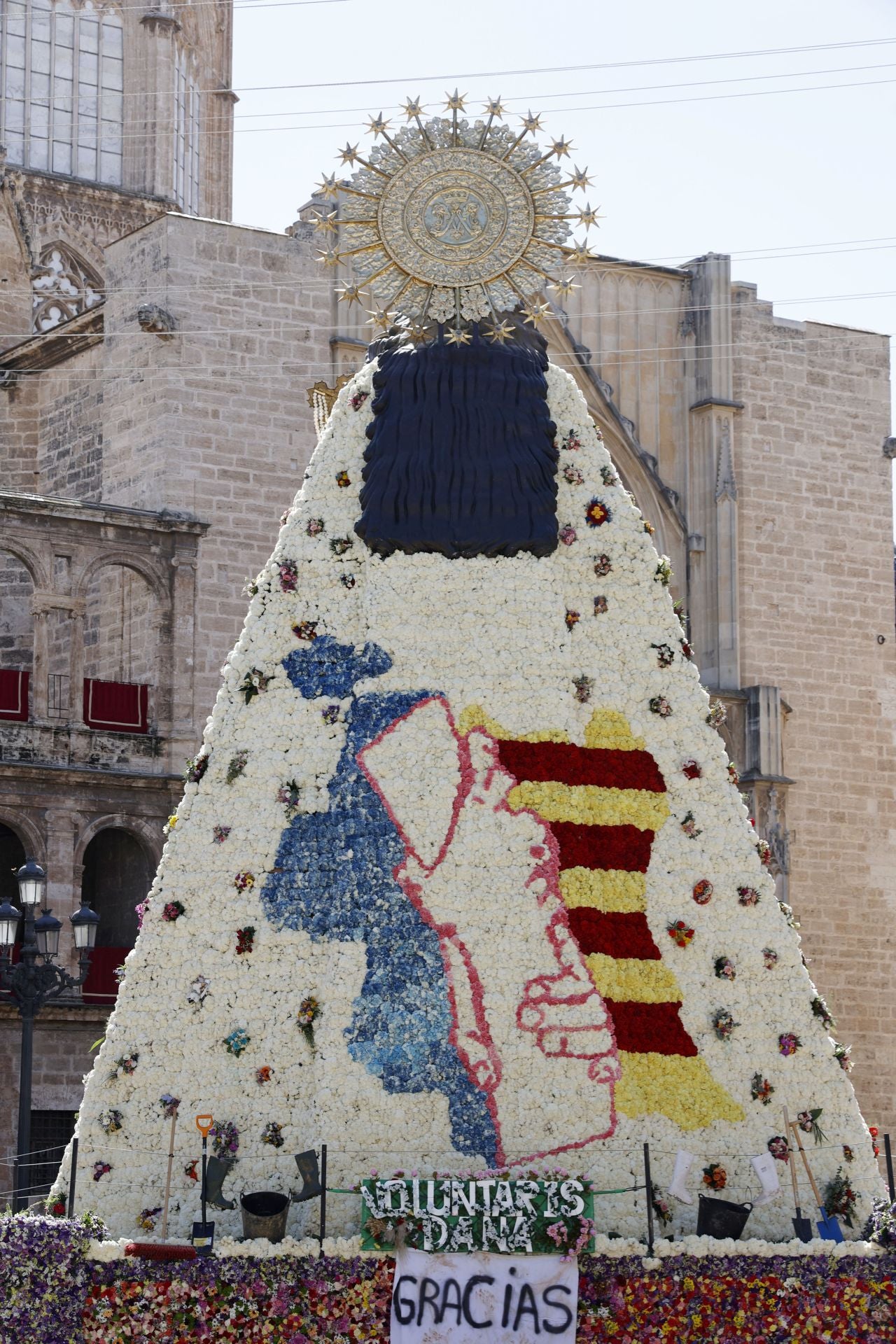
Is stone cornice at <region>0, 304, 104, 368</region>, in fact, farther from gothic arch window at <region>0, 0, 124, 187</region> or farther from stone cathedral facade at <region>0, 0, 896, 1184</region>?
gothic arch window at <region>0, 0, 124, 187</region>

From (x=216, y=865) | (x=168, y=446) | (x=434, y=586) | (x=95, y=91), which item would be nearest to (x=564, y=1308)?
(x=216, y=865)

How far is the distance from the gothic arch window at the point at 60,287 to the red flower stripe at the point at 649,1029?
19032 mm

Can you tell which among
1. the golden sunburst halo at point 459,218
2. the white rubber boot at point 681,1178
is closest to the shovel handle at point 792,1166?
the white rubber boot at point 681,1178

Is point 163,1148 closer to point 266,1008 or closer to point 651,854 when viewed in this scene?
point 266,1008

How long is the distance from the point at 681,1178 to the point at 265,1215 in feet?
7.48

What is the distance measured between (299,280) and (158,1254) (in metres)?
15.2

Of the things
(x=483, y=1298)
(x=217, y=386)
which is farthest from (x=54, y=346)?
(x=483, y=1298)

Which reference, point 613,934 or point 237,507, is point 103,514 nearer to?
point 237,507

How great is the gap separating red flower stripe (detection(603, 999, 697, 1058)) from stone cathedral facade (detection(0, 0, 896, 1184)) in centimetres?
1016

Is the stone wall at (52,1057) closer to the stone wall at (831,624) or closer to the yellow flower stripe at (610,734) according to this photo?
the stone wall at (831,624)

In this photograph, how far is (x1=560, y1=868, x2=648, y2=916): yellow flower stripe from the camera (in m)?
13.1

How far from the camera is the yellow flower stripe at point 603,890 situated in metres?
13.1

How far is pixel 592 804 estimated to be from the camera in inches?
524

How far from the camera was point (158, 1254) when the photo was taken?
12086 millimetres
